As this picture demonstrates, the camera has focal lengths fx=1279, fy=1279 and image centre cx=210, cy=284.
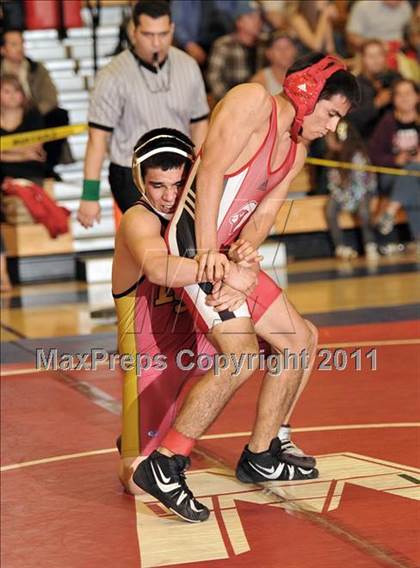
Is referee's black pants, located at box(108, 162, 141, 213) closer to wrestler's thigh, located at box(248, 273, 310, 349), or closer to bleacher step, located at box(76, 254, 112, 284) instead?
wrestler's thigh, located at box(248, 273, 310, 349)

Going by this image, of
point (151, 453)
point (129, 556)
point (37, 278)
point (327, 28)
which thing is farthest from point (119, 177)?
point (327, 28)

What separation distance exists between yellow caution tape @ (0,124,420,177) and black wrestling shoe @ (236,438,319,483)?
618cm

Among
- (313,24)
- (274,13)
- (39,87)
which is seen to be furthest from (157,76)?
(274,13)

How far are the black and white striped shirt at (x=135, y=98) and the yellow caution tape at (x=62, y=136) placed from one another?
362 centimetres

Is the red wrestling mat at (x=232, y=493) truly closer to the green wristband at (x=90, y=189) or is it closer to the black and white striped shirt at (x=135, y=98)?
the green wristband at (x=90, y=189)

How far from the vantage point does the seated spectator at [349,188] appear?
415 inches

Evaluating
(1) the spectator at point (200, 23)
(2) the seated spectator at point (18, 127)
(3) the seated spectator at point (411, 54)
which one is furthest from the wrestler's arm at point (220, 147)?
(3) the seated spectator at point (411, 54)

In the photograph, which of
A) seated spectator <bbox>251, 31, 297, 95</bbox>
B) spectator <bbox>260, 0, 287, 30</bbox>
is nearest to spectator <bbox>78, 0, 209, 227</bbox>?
seated spectator <bbox>251, 31, 297, 95</bbox>

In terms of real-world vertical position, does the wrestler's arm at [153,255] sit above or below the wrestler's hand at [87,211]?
above

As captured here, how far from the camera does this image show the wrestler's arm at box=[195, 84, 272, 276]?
4.12m

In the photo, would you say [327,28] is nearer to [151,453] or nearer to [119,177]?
[119,177]

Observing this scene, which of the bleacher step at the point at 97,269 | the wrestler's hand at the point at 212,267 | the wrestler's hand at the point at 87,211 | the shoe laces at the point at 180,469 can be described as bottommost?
the bleacher step at the point at 97,269

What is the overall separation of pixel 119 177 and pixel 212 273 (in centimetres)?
272

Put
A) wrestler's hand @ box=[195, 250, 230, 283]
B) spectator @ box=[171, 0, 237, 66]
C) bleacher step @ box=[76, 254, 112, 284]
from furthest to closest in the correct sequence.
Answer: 1. spectator @ box=[171, 0, 237, 66]
2. bleacher step @ box=[76, 254, 112, 284]
3. wrestler's hand @ box=[195, 250, 230, 283]
